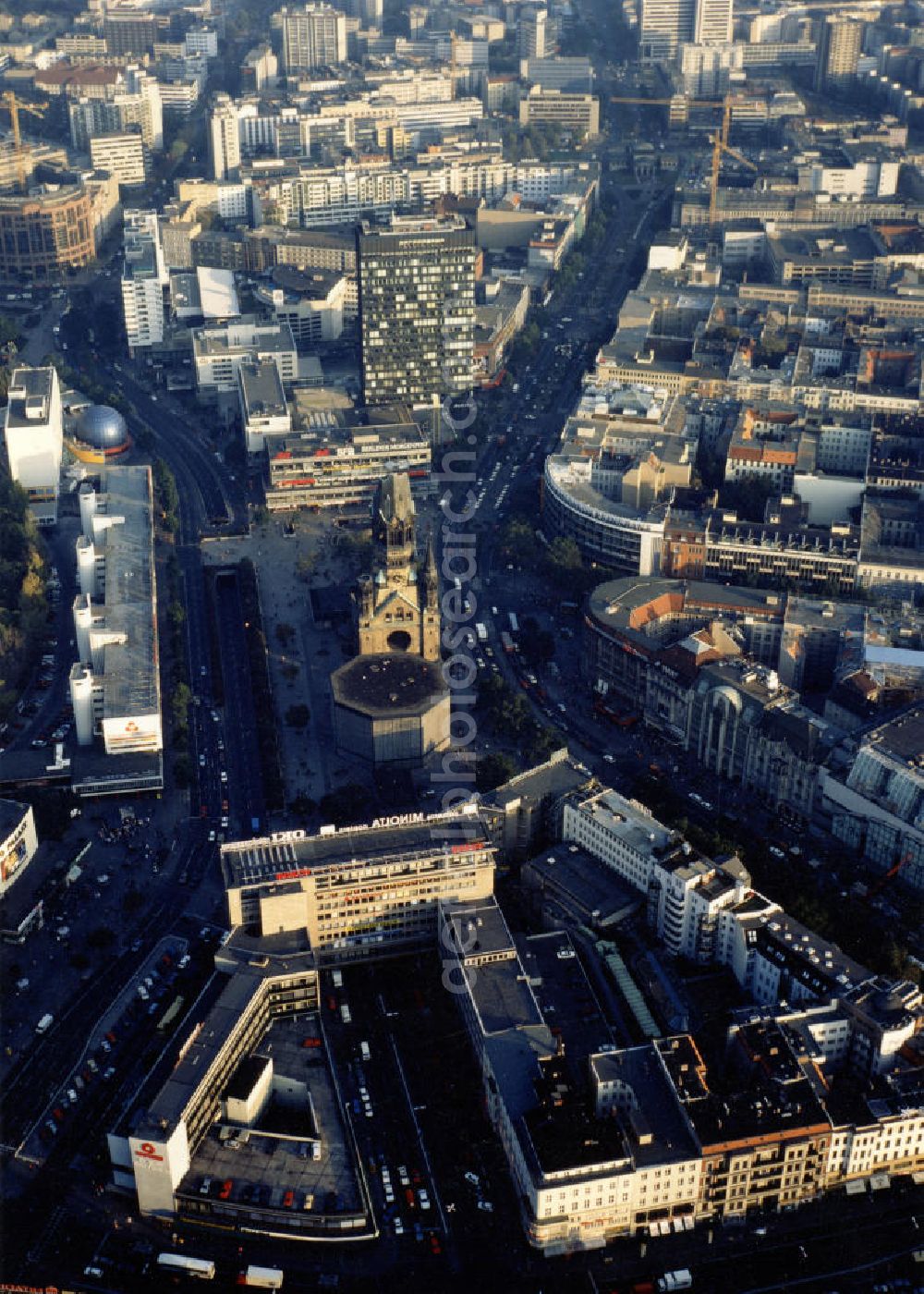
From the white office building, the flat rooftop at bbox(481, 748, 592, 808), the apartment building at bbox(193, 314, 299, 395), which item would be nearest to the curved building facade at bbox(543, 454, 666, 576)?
the flat rooftop at bbox(481, 748, 592, 808)

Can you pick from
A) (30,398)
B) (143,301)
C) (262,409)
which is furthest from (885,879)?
(143,301)

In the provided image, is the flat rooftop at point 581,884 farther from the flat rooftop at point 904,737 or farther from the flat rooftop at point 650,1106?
the flat rooftop at point 904,737

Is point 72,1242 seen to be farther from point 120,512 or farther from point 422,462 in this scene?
point 422,462

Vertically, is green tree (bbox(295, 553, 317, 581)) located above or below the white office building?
below

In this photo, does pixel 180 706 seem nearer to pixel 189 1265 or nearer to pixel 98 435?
pixel 98 435

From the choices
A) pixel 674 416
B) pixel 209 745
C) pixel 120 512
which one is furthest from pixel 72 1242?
pixel 674 416

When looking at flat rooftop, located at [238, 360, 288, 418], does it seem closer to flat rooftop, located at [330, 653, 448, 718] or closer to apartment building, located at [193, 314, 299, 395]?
apartment building, located at [193, 314, 299, 395]
